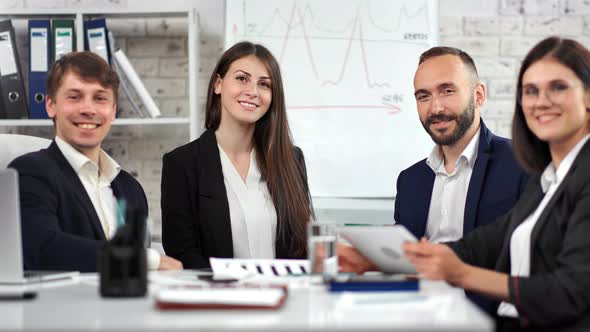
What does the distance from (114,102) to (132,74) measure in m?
1.07

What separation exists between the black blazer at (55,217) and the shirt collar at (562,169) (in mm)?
1078

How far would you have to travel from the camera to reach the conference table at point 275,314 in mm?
1104

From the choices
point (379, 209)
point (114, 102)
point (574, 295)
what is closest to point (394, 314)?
point (574, 295)

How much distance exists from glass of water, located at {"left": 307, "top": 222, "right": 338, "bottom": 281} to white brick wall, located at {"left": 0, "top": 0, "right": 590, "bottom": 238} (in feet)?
6.81

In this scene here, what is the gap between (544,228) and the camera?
1.68 meters

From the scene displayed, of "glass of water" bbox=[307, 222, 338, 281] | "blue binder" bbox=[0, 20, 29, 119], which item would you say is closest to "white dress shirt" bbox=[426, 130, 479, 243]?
"glass of water" bbox=[307, 222, 338, 281]

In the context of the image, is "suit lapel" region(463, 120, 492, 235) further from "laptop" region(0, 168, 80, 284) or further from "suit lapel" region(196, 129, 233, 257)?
"laptop" region(0, 168, 80, 284)

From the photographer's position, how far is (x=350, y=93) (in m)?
3.49

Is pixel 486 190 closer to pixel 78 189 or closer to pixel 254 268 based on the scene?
pixel 254 268

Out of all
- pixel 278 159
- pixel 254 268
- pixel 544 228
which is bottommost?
pixel 254 268

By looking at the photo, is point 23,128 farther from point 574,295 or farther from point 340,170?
point 574,295

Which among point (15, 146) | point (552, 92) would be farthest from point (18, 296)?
point (552, 92)

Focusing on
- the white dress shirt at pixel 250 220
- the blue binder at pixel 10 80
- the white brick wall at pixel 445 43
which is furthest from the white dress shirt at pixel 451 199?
the blue binder at pixel 10 80

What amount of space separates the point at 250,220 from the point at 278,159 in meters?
0.26
